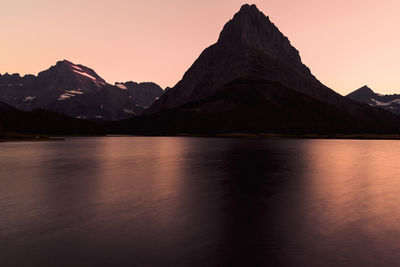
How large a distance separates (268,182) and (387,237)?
65.6ft

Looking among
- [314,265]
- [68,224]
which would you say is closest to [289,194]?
[314,265]

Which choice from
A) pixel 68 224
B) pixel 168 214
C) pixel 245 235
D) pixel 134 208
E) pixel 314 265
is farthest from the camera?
pixel 134 208

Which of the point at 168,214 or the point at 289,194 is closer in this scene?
the point at 168,214

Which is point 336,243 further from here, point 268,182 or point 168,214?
Answer: point 268,182

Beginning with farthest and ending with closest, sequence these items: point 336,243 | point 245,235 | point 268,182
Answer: point 268,182 < point 245,235 < point 336,243

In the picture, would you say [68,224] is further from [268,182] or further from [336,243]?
[268,182]

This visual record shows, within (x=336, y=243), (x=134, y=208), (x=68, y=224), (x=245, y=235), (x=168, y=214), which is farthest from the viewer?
(x=134, y=208)

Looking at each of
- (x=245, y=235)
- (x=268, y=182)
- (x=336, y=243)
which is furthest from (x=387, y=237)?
(x=268, y=182)

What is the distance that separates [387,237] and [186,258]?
1118 centimetres

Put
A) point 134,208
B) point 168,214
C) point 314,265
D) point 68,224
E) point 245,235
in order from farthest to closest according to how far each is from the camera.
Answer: point 134,208
point 168,214
point 68,224
point 245,235
point 314,265

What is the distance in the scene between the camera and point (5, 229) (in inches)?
699

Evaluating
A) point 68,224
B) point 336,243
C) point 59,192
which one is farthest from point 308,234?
point 59,192

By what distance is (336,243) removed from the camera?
1571 cm

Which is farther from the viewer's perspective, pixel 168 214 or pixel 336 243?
pixel 168 214
